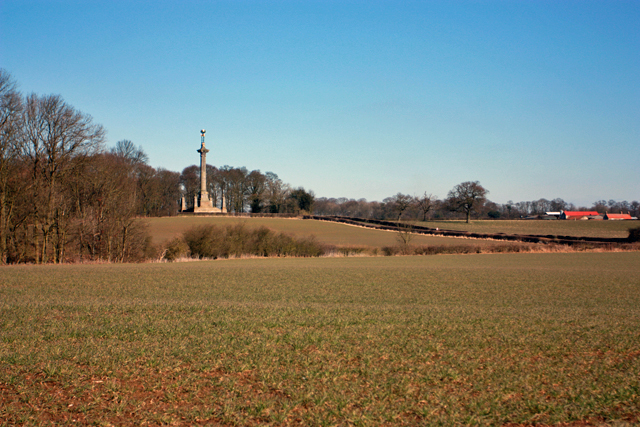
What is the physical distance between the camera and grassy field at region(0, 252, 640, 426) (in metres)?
4.90

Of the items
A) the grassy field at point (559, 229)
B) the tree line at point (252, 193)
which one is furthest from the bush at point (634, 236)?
the tree line at point (252, 193)

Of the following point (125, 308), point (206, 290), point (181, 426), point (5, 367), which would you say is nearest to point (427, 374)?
point (181, 426)

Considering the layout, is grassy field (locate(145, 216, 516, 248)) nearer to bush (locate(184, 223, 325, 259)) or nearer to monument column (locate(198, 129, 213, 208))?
bush (locate(184, 223, 325, 259))

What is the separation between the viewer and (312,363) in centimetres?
630

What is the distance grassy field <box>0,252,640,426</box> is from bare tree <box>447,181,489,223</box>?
85.9 m

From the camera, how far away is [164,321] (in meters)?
8.81

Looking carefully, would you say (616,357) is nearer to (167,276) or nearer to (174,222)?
(167,276)

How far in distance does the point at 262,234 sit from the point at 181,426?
3687 centimetres

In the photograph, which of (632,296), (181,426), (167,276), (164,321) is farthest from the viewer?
(167,276)

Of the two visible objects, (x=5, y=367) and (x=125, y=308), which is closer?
(x=5, y=367)

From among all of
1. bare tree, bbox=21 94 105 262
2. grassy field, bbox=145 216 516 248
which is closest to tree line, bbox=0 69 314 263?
bare tree, bbox=21 94 105 262

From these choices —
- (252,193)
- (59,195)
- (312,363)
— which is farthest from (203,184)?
(312,363)

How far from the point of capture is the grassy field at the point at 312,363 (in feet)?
16.1

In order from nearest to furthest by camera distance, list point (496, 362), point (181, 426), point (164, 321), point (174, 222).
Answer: point (181, 426) < point (496, 362) < point (164, 321) < point (174, 222)
